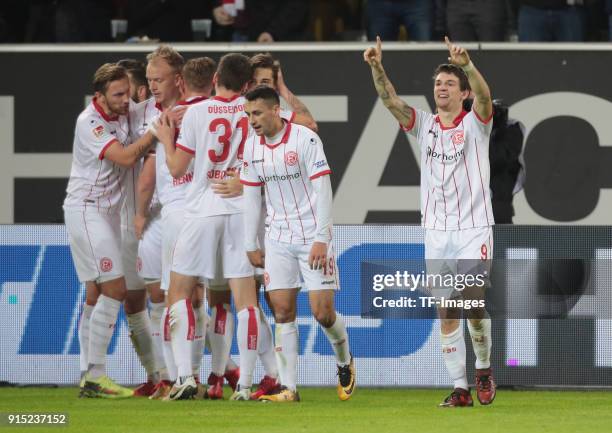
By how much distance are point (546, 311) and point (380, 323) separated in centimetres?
122

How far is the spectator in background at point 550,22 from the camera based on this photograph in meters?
12.8

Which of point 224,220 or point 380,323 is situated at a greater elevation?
point 224,220

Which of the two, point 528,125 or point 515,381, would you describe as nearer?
point 515,381

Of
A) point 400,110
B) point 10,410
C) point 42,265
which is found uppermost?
point 400,110

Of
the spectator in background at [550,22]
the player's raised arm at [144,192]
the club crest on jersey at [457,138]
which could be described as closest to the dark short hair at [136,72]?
the player's raised arm at [144,192]

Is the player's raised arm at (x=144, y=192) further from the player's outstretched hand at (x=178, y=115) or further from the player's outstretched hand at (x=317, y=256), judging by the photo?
the player's outstretched hand at (x=317, y=256)

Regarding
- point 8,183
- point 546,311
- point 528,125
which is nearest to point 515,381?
point 546,311

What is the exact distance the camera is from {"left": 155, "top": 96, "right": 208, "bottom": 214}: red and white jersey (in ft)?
31.1

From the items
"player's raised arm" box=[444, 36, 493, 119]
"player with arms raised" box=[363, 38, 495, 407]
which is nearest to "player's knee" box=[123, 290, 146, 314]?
"player with arms raised" box=[363, 38, 495, 407]

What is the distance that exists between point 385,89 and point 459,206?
0.86 m

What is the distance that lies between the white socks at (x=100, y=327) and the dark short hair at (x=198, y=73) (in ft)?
5.25

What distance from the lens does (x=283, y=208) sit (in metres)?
9.12

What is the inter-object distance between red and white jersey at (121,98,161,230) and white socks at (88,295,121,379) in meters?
0.65

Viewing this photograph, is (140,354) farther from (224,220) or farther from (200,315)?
(224,220)
